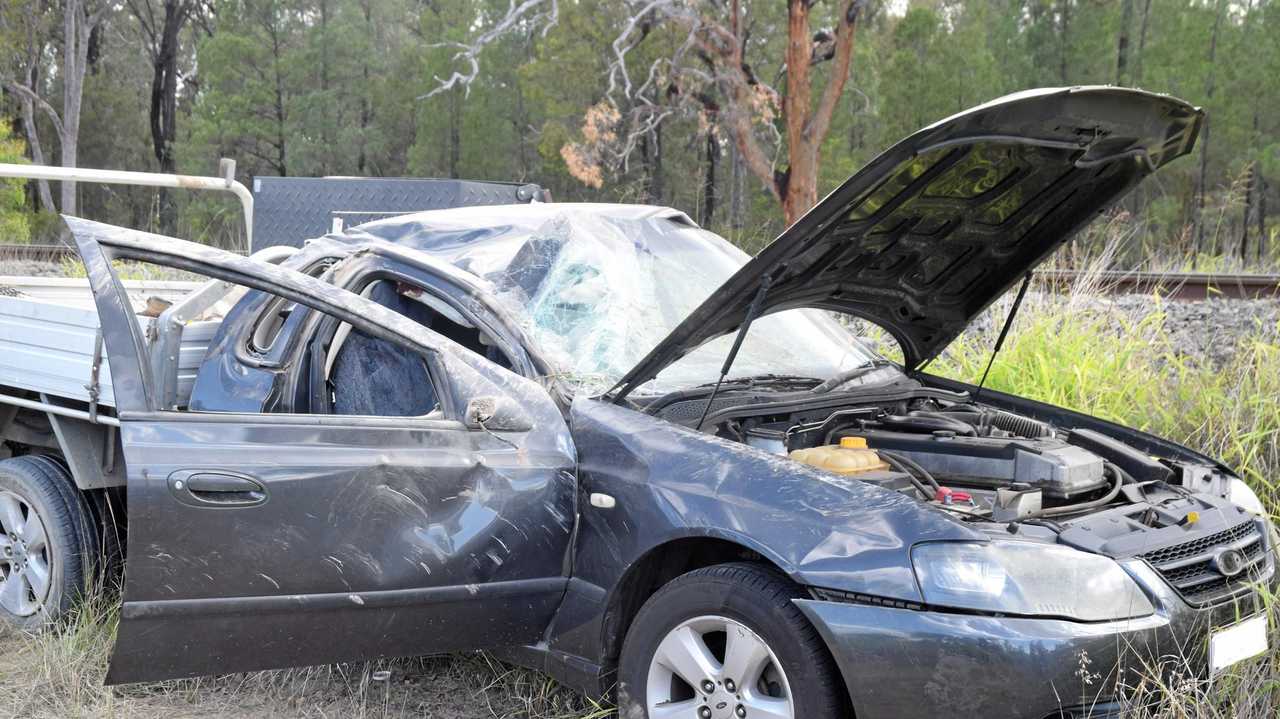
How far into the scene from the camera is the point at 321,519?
306 centimetres

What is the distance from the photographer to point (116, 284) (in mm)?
3215

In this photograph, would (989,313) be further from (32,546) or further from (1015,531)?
(32,546)

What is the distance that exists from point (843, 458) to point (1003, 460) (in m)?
0.56

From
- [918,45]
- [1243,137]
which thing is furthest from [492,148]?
[1243,137]

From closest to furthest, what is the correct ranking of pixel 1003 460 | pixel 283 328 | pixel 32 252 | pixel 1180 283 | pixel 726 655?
pixel 726 655
pixel 1003 460
pixel 283 328
pixel 1180 283
pixel 32 252

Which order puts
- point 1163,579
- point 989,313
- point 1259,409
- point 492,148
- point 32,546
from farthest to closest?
point 492,148
point 989,313
point 1259,409
point 32,546
point 1163,579

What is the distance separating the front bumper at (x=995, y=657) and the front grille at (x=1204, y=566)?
0.30 ft

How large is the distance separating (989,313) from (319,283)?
5.18 metres

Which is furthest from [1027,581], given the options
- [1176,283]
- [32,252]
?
[32,252]

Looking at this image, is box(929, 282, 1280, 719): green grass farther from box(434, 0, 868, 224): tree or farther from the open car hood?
box(434, 0, 868, 224): tree

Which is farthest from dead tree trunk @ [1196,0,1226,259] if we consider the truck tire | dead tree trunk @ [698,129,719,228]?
the truck tire

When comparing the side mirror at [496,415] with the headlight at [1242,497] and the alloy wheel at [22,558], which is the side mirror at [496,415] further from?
the headlight at [1242,497]

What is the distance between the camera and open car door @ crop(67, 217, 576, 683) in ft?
9.84

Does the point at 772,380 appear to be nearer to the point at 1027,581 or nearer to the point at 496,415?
the point at 496,415
